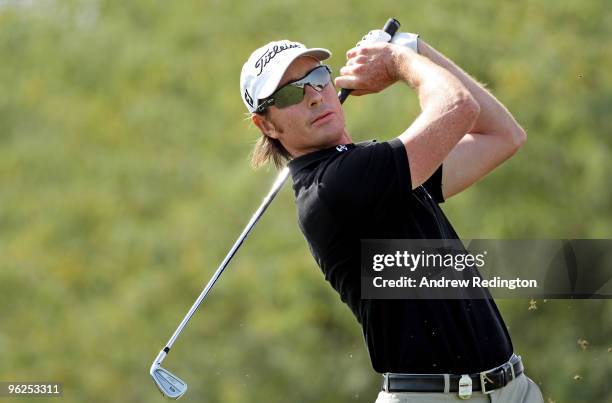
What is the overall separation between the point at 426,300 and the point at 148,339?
990 cm

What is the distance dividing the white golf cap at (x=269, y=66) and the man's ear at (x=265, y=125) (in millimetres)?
40

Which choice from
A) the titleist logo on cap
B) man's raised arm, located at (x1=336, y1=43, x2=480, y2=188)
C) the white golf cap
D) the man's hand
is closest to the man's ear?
the white golf cap

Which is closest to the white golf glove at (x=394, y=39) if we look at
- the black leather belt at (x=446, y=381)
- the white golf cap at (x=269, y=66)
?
the white golf cap at (x=269, y=66)

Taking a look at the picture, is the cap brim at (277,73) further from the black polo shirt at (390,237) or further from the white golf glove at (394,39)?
the black polo shirt at (390,237)

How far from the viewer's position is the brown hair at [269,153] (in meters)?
3.97

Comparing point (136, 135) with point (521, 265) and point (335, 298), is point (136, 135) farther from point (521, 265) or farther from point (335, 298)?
point (521, 265)

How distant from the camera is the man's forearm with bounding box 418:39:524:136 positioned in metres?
3.84

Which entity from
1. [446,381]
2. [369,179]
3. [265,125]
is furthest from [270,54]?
[446,381]

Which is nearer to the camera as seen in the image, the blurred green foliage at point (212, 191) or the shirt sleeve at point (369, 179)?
the shirt sleeve at point (369, 179)

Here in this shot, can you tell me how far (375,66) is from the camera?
143 inches

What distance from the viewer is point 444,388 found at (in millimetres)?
3383

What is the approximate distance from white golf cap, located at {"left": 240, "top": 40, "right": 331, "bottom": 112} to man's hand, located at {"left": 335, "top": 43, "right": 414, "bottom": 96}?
0.14 m

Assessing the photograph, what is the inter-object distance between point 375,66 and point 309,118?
0.25 m

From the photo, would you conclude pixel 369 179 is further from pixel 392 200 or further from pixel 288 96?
pixel 288 96
